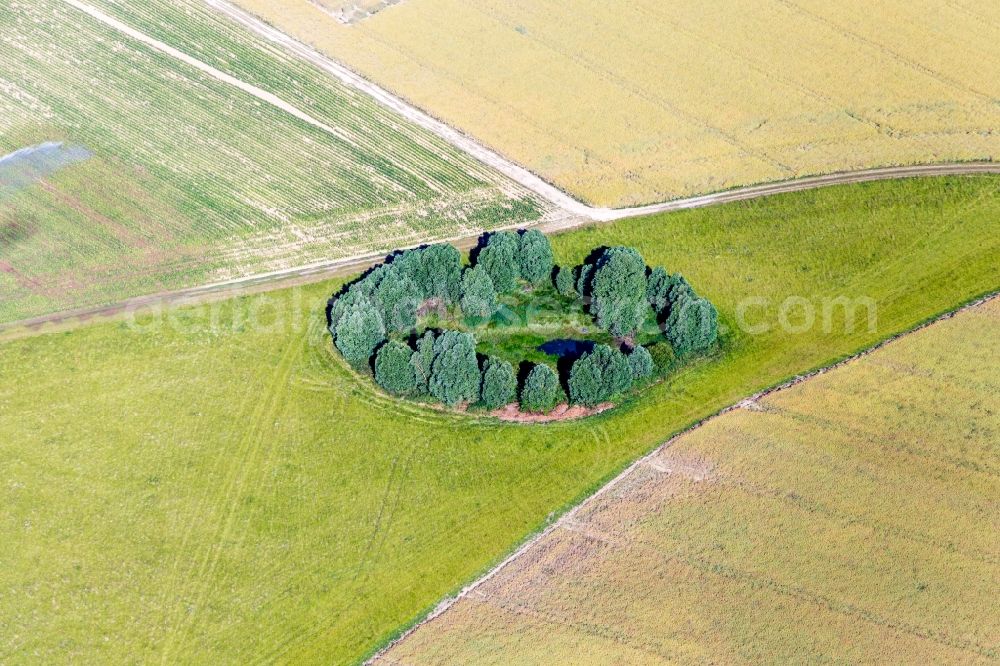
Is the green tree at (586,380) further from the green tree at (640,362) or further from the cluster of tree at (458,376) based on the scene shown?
the green tree at (640,362)

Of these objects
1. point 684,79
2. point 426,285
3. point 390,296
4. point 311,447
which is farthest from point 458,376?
point 684,79

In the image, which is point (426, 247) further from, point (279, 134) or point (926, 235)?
point (926, 235)

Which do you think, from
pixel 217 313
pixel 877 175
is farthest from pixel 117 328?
pixel 877 175

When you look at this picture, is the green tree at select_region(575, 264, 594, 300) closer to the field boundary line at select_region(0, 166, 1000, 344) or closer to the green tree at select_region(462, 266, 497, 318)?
the field boundary line at select_region(0, 166, 1000, 344)


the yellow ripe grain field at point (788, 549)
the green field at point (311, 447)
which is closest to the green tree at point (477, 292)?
the green field at point (311, 447)

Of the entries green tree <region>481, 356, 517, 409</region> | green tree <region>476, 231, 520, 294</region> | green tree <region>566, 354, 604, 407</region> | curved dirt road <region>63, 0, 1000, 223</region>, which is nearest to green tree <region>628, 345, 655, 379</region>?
green tree <region>566, 354, 604, 407</region>
